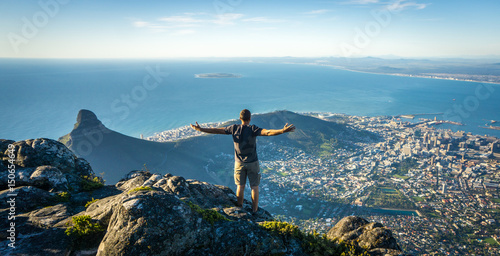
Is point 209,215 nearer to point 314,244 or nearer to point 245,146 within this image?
point 245,146

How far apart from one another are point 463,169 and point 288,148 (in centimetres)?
3465

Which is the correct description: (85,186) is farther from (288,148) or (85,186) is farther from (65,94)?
(65,94)

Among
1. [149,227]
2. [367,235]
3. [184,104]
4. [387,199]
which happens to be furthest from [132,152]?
[184,104]

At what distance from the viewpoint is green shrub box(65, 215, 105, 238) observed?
15.5 ft

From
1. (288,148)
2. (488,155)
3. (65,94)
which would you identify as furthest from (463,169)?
(65,94)

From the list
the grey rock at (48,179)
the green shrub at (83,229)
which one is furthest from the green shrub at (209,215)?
the grey rock at (48,179)

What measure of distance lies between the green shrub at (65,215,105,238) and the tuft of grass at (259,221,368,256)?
11.5ft

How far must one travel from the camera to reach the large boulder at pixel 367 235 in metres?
5.86

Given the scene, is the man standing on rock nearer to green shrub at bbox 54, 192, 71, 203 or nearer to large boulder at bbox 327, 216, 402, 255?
large boulder at bbox 327, 216, 402, 255

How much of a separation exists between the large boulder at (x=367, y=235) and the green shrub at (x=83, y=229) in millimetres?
5594

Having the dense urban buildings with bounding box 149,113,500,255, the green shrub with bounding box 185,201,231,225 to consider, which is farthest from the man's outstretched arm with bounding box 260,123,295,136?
the dense urban buildings with bounding box 149,113,500,255

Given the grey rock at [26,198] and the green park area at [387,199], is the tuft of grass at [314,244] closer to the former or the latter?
the grey rock at [26,198]

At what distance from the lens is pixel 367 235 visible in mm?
6141

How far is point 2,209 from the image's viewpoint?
228 inches
